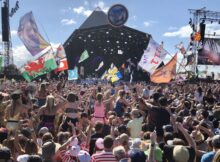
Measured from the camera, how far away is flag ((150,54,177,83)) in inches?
603

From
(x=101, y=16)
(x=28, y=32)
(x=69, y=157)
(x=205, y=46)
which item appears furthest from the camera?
(x=101, y=16)

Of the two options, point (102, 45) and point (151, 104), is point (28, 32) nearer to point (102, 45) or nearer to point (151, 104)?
point (151, 104)

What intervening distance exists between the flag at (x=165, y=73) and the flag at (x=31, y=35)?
412cm

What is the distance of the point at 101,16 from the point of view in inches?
2074

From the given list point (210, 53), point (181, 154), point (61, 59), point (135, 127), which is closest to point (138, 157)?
point (181, 154)

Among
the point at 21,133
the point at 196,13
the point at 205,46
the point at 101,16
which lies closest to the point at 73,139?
the point at 21,133

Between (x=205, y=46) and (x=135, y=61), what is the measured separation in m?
12.7

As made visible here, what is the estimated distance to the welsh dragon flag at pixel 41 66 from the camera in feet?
49.1

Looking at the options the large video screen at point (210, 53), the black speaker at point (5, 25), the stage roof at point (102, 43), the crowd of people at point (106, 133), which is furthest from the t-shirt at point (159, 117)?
the black speaker at point (5, 25)

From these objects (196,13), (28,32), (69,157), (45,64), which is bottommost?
(69,157)

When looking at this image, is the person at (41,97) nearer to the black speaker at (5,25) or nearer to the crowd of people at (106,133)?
the crowd of people at (106,133)

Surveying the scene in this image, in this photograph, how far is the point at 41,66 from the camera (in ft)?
50.6

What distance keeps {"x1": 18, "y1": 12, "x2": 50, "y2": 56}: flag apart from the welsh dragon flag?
1762 mm

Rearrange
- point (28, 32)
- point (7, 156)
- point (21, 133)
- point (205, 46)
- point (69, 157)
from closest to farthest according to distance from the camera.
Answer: point (7, 156) → point (69, 157) → point (21, 133) → point (28, 32) → point (205, 46)
